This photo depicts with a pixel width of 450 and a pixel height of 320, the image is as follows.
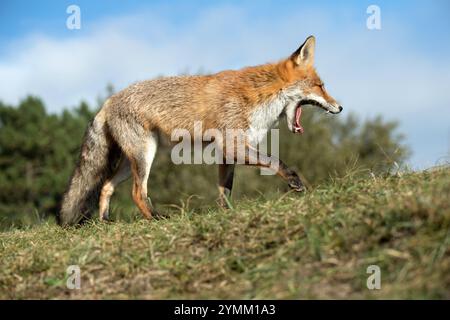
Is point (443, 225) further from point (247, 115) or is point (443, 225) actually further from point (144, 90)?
point (144, 90)

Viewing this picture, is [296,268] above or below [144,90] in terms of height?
below

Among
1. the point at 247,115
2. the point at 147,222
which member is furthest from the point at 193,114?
the point at 147,222

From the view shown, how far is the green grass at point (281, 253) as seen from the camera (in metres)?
4.09

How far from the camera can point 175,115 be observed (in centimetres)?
850

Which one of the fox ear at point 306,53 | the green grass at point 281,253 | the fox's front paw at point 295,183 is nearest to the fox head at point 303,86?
the fox ear at point 306,53

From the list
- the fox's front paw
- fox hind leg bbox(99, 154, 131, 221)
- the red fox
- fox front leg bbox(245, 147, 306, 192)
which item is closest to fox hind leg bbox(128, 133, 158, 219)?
the red fox

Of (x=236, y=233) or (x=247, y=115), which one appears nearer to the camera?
(x=236, y=233)

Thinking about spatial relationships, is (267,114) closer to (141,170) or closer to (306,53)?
(306,53)

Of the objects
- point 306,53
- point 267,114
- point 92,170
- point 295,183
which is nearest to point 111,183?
point 92,170

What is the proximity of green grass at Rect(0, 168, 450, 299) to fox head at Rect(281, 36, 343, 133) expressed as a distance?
8.94ft

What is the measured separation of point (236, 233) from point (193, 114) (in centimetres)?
356

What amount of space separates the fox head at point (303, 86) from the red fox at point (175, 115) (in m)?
0.01

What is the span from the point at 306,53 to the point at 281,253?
16.2ft

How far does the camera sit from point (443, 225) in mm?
4227
